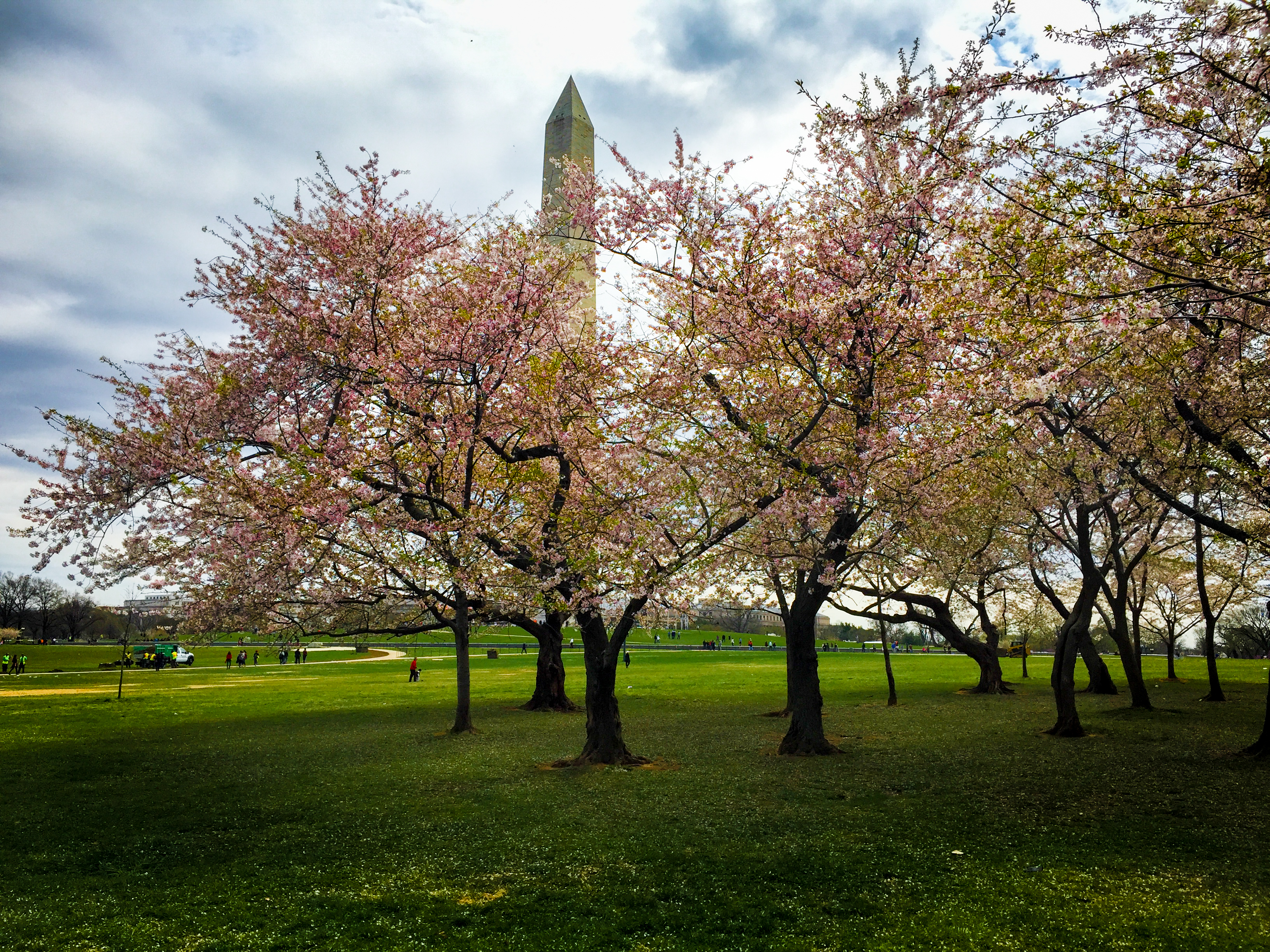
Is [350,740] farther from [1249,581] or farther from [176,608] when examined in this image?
[1249,581]

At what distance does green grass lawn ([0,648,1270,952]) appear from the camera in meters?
7.31

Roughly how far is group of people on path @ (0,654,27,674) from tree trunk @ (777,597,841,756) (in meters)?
54.3

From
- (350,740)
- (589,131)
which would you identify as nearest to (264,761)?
(350,740)

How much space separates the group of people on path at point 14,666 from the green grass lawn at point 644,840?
3567 cm

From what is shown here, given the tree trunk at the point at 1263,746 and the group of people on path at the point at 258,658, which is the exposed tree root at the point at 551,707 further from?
the group of people on path at the point at 258,658

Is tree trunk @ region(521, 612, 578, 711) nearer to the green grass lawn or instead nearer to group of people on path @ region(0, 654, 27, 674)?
the green grass lawn

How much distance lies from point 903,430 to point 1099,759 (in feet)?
27.9

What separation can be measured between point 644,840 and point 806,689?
26.7 ft

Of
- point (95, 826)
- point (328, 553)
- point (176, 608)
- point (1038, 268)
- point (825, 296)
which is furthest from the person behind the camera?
point (176, 608)

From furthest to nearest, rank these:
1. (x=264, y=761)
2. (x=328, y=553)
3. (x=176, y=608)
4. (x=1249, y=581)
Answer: (x=1249, y=581) → (x=176, y=608) → (x=264, y=761) → (x=328, y=553)

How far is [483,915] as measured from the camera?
25.4 feet

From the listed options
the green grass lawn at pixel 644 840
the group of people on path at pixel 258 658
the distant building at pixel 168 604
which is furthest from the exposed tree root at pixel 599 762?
the group of people on path at pixel 258 658

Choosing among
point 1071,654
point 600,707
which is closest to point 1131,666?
point 1071,654

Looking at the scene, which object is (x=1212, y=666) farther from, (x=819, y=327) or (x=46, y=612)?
(x=46, y=612)
